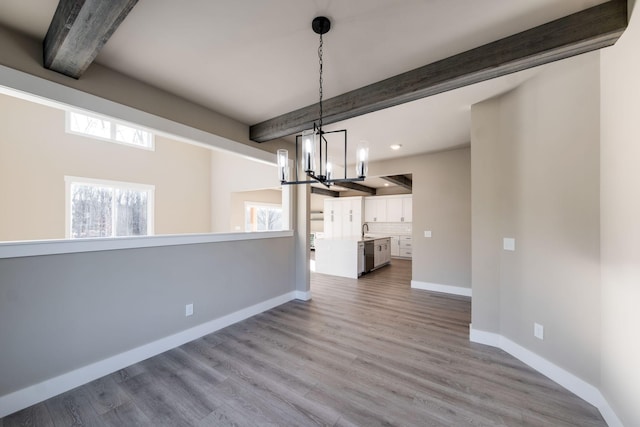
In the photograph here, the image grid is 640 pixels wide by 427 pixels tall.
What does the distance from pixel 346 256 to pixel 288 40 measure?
4660 mm

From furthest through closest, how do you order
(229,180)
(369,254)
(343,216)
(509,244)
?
1. (343,216)
2. (229,180)
3. (369,254)
4. (509,244)

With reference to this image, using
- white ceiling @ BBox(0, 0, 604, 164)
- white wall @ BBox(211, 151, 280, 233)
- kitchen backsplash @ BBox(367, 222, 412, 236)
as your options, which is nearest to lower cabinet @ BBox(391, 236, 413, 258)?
kitchen backsplash @ BBox(367, 222, 412, 236)

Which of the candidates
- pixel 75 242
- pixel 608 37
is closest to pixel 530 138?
pixel 608 37

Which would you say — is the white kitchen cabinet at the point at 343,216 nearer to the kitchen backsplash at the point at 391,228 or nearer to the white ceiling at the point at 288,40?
the kitchen backsplash at the point at 391,228

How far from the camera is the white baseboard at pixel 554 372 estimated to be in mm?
1722

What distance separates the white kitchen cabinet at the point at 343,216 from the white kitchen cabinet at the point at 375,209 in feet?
0.92

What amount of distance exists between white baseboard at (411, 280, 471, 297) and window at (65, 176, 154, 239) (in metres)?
6.36

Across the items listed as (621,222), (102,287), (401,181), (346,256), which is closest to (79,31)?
(102,287)

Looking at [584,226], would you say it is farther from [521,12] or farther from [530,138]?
[521,12]

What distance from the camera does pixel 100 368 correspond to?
213 centimetres

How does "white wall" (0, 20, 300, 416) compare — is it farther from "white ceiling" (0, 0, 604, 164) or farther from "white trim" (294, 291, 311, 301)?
"white trim" (294, 291, 311, 301)

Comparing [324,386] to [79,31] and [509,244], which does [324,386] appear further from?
[79,31]

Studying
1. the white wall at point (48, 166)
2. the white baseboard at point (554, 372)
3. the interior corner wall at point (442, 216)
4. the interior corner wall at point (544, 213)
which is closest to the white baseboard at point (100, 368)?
the white baseboard at point (554, 372)

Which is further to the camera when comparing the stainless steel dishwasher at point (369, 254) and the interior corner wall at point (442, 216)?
the stainless steel dishwasher at point (369, 254)
